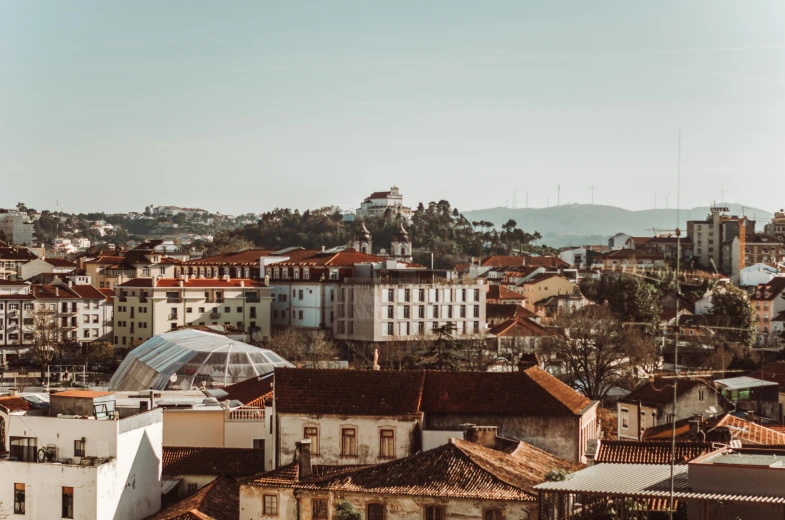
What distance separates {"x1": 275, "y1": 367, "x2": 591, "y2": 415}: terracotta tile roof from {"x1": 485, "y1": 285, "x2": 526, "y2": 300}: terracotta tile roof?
76.9 m

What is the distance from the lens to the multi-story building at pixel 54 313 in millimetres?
88750

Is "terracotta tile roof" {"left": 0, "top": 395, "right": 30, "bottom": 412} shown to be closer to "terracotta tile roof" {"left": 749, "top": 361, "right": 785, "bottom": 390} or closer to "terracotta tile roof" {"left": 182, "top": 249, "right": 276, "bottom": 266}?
"terracotta tile roof" {"left": 749, "top": 361, "right": 785, "bottom": 390}

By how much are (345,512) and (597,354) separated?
35821 millimetres

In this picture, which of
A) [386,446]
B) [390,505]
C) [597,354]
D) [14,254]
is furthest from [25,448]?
[14,254]

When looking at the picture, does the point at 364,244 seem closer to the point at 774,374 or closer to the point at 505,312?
the point at 505,312

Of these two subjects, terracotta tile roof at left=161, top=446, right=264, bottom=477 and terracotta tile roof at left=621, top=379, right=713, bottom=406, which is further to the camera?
terracotta tile roof at left=621, top=379, right=713, bottom=406

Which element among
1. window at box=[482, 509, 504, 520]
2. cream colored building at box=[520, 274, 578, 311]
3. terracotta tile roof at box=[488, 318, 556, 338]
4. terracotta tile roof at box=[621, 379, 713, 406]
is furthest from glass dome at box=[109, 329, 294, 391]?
cream colored building at box=[520, 274, 578, 311]

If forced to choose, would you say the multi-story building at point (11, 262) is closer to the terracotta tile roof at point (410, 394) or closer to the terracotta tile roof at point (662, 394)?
the terracotta tile roof at point (662, 394)

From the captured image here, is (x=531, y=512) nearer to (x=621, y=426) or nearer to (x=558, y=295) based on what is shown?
(x=621, y=426)

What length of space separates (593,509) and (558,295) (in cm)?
8888

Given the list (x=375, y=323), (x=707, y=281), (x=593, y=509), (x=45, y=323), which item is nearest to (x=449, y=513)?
(x=593, y=509)

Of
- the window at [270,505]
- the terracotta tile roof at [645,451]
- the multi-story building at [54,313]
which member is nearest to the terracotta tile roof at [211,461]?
the window at [270,505]

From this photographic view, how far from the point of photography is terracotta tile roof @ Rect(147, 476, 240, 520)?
82.1 ft

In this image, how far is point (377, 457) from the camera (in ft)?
85.4
